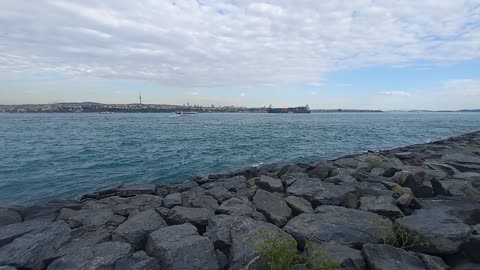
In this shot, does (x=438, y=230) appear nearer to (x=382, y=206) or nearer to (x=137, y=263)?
(x=382, y=206)

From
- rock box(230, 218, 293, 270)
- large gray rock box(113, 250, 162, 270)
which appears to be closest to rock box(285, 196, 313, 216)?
rock box(230, 218, 293, 270)

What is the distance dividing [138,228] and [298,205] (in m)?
3.76

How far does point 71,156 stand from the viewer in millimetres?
21188

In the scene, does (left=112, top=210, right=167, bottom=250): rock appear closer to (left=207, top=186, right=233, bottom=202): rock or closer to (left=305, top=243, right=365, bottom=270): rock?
(left=207, top=186, right=233, bottom=202): rock

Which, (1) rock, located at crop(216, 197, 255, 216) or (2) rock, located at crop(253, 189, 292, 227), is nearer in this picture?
(2) rock, located at crop(253, 189, 292, 227)

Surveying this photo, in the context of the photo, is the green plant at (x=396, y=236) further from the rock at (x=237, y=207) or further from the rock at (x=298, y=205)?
the rock at (x=237, y=207)

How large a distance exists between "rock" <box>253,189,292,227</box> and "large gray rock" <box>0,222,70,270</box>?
4245 millimetres

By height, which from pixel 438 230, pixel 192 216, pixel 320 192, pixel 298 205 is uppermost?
pixel 438 230

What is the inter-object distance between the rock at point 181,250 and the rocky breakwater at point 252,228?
0.7 inches

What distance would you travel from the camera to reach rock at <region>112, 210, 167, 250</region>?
6.18 meters

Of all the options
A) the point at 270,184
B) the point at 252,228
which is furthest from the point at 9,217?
the point at 270,184

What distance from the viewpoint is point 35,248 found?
566cm

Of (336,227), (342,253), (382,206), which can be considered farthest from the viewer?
(382,206)

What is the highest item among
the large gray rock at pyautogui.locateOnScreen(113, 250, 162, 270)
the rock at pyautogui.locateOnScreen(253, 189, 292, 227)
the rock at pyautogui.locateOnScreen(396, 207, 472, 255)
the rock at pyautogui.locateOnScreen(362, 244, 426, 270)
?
the rock at pyautogui.locateOnScreen(396, 207, 472, 255)
